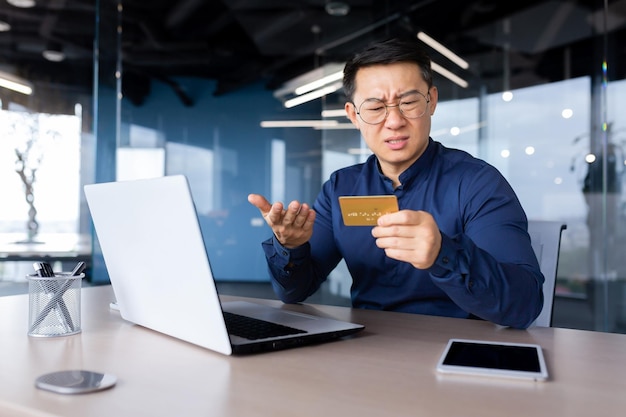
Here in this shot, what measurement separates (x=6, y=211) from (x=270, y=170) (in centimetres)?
211

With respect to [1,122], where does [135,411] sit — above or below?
below

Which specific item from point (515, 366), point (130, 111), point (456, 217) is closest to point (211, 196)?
point (130, 111)

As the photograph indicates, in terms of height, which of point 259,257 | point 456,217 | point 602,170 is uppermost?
point 602,170

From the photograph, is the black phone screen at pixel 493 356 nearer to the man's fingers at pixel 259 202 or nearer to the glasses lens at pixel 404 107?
the man's fingers at pixel 259 202

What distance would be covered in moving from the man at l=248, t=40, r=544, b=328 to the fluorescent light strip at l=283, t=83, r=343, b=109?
9.48 feet

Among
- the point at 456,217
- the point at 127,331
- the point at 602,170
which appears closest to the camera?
the point at 127,331

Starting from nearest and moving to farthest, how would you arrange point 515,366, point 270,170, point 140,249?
point 515,366, point 140,249, point 270,170

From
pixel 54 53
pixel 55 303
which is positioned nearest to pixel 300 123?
pixel 54 53

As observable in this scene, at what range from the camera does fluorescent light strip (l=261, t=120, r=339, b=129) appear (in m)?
4.79

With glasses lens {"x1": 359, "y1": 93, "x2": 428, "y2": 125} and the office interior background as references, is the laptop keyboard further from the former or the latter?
the office interior background

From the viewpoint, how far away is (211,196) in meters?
5.16

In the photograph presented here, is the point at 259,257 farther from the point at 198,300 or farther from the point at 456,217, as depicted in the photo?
the point at 198,300

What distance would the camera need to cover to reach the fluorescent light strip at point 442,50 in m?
4.38

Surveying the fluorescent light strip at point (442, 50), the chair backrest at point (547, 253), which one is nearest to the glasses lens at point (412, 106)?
the chair backrest at point (547, 253)
